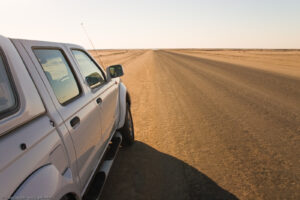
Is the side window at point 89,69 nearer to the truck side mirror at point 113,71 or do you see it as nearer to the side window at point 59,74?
the truck side mirror at point 113,71

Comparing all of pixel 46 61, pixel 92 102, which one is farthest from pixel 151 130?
pixel 46 61

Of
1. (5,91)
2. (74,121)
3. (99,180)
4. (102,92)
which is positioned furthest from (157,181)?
(5,91)

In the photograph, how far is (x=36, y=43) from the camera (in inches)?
70.1

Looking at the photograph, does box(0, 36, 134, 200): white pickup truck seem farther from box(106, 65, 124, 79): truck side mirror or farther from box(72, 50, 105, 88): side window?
box(106, 65, 124, 79): truck side mirror

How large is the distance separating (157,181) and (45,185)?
193cm

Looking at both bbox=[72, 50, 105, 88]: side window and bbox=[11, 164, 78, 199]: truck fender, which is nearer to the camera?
bbox=[11, 164, 78, 199]: truck fender

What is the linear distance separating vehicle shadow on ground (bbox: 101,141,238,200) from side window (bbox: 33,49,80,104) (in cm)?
146

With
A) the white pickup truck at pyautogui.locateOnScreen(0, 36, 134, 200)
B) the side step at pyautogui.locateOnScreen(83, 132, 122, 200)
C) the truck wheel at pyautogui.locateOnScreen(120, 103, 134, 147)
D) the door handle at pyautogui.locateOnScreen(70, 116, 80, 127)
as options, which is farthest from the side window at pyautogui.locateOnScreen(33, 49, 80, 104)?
the truck wheel at pyautogui.locateOnScreen(120, 103, 134, 147)

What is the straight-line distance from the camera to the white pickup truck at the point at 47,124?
1091 millimetres

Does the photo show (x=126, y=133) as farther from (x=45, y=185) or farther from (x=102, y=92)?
(x=45, y=185)

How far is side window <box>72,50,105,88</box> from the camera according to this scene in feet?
8.61

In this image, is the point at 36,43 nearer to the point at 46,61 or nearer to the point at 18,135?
the point at 46,61

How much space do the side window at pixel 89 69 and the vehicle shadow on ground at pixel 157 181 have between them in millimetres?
1412

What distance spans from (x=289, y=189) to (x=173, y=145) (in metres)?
1.87
